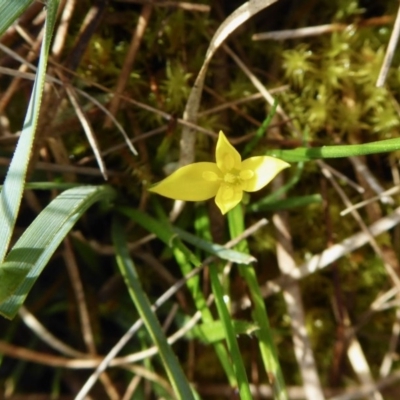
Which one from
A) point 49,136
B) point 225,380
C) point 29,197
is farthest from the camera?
point 225,380

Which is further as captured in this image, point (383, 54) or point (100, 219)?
point (100, 219)

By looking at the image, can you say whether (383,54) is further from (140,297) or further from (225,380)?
(225,380)

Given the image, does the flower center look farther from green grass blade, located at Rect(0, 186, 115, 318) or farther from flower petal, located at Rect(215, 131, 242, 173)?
green grass blade, located at Rect(0, 186, 115, 318)

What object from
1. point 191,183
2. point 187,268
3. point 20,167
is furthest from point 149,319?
point 20,167

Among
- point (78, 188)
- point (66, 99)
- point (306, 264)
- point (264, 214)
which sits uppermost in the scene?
point (66, 99)

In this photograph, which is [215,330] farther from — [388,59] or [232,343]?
[388,59]

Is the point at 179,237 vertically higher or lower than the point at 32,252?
lower

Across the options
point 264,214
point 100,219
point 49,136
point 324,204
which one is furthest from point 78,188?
point 324,204
